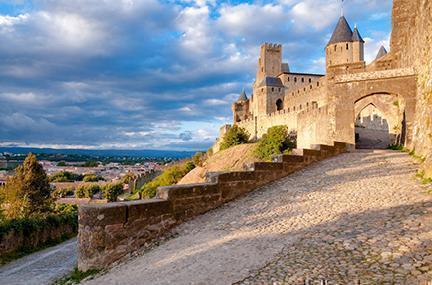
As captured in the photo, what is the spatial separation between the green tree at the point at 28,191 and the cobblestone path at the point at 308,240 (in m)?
29.0

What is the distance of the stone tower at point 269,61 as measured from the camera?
85.8m

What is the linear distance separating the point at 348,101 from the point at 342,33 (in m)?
59.1

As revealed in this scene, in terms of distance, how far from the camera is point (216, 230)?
764 centimetres

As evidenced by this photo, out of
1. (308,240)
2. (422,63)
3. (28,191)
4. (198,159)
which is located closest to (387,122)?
(422,63)

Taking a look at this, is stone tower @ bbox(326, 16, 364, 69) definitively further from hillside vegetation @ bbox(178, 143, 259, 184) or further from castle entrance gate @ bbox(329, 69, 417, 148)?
castle entrance gate @ bbox(329, 69, 417, 148)

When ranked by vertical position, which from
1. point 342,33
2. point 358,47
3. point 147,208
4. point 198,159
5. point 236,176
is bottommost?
point 147,208

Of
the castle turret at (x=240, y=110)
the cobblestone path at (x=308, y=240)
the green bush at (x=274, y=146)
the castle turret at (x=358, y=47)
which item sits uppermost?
the castle turret at (x=358, y=47)

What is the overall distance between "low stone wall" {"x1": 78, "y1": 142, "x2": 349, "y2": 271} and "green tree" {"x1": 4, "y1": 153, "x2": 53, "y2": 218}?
89.6ft

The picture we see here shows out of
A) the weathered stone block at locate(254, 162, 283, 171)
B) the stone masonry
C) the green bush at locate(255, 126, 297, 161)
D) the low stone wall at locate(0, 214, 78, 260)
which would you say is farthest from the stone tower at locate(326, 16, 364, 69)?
the weathered stone block at locate(254, 162, 283, 171)

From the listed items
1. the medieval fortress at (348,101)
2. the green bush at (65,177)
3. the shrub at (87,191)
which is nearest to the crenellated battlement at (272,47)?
the medieval fortress at (348,101)

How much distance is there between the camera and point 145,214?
26.1 ft

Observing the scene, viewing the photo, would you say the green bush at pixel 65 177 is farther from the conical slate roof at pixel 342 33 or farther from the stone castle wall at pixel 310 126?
the stone castle wall at pixel 310 126

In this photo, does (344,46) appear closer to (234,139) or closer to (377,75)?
(234,139)

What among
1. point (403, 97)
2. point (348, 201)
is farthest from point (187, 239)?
point (403, 97)
